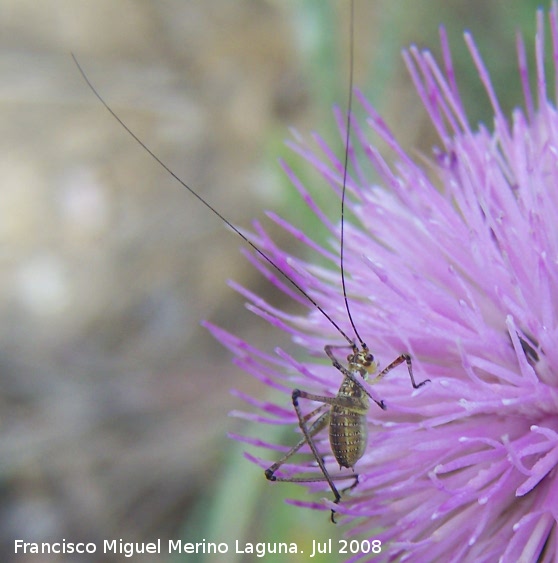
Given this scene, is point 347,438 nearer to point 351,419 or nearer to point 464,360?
point 351,419

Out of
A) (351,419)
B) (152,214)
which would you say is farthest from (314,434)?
(152,214)

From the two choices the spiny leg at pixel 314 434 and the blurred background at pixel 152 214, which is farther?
the blurred background at pixel 152 214

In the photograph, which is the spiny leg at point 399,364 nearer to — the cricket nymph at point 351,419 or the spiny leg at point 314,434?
the cricket nymph at point 351,419

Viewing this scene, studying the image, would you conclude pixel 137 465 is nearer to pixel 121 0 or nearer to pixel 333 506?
pixel 333 506

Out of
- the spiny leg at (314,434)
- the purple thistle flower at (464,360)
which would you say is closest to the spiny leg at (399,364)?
the purple thistle flower at (464,360)

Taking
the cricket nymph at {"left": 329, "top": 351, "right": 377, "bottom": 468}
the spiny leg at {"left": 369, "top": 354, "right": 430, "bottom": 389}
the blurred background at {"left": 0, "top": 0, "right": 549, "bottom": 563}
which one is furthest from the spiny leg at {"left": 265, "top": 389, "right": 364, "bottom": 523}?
the blurred background at {"left": 0, "top": 0, "right": 549, "bottom": 563}
